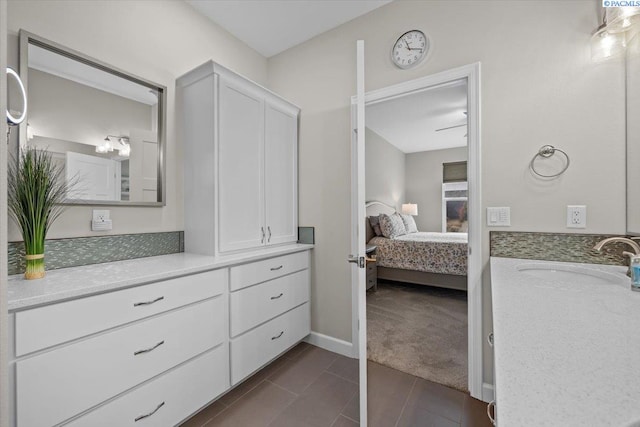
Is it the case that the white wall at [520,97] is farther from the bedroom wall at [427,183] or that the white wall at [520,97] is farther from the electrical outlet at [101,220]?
the bedroom wall at [427,183]

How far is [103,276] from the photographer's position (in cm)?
129

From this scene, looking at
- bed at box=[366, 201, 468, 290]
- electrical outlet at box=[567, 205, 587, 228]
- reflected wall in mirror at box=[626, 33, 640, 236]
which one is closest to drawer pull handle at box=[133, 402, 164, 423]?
electrical outlet at box=[567, 205, 587, 228]

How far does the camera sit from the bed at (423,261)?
12.3ft

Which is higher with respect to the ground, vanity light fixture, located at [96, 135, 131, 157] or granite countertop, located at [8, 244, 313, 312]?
vanity light fixture, located at [96, 135, 131, 157]

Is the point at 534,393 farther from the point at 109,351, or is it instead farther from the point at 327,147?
the point at 327,147

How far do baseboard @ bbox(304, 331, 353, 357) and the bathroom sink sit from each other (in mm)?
1446

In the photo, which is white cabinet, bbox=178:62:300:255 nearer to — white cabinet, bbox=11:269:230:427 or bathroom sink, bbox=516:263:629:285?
white cabinet, bbox=11:269:230:427

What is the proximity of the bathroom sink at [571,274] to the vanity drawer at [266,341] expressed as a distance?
164 cm

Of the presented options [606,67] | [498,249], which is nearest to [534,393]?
[498,249]

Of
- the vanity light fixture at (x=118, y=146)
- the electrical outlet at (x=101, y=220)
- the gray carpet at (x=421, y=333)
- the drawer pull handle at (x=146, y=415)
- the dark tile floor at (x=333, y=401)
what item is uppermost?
the vanity light fixture at (x=118, y=146)

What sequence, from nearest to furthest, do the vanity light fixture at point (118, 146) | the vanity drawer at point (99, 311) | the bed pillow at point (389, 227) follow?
the vanity drawer at point (99, 311) < the vanity light fixture at point (118, 146) < the bed pillow at point (389, 227)

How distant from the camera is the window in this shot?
20.9 feet

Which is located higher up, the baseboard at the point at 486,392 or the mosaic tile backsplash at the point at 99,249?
the mosaic tile backsplash at the point at 99,249

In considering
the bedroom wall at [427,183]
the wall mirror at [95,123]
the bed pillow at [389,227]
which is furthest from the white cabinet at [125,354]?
the bedroom wall at [427,183]
